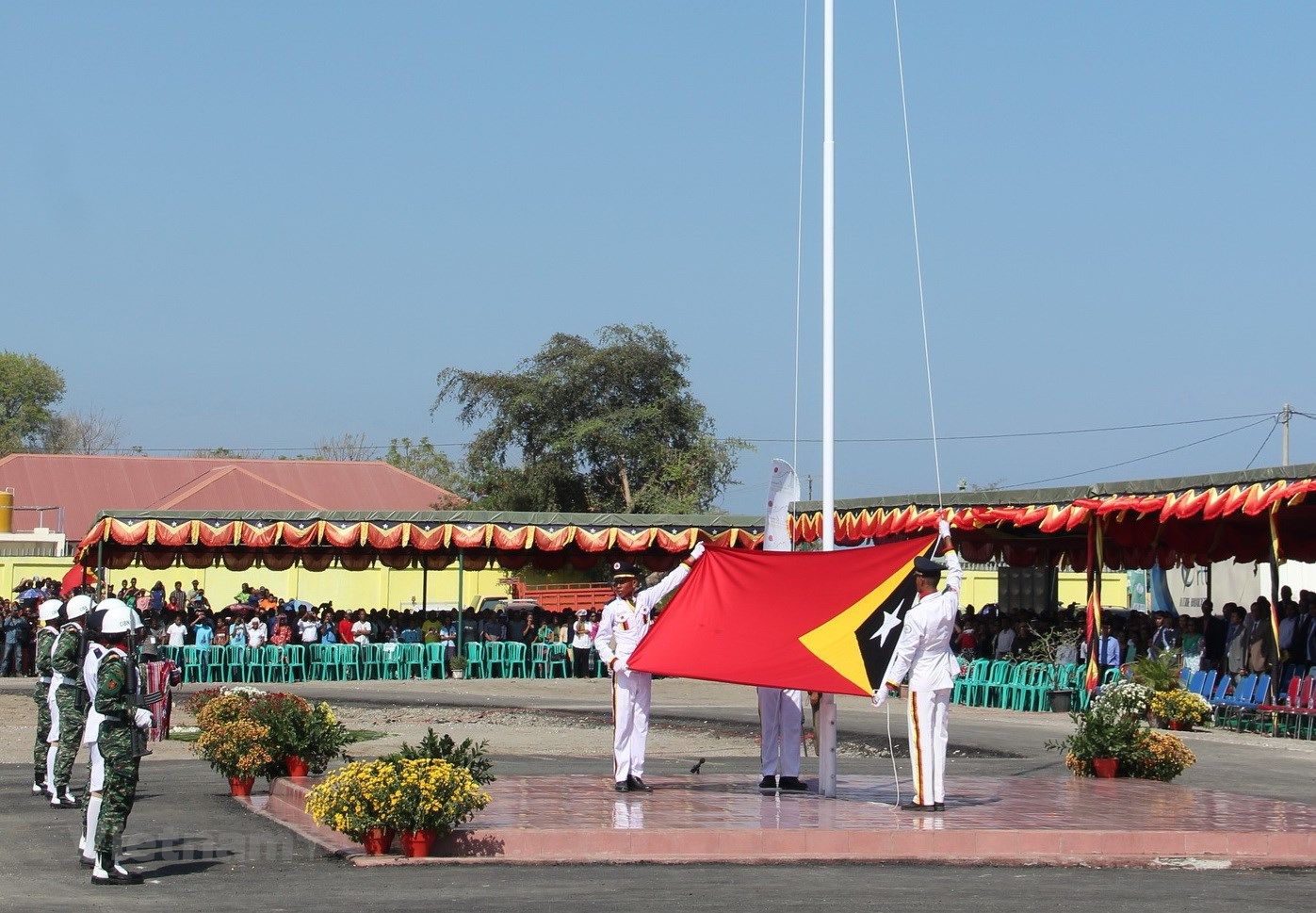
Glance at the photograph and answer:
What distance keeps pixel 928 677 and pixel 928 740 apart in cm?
46

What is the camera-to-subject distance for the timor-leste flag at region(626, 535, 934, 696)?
528 inches

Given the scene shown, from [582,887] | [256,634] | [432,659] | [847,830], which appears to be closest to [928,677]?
[847,830]

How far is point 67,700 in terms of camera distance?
14.1m

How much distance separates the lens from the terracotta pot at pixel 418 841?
1117 cm

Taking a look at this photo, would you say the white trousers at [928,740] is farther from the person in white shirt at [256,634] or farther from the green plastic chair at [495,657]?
the green plastic chair at [495,657]

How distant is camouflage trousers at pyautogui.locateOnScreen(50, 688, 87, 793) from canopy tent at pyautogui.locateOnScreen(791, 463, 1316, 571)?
355 inches

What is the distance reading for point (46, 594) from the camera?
38.6 meters

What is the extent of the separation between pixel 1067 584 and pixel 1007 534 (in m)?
18.9

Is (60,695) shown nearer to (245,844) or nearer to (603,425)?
(245,844)

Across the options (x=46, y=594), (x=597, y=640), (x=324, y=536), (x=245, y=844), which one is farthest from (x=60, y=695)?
(x=46, y=594)

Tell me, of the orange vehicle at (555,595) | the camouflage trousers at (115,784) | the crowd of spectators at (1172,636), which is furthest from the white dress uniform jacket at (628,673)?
the orange vehicle at (555,595)

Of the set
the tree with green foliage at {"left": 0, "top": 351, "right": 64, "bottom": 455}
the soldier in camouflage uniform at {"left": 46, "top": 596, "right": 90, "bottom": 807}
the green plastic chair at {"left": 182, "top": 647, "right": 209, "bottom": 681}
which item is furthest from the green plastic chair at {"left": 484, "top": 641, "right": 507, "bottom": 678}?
the tree with green foliage at {"left": 0, "top": 351, "right": 64, "bottom": 455}

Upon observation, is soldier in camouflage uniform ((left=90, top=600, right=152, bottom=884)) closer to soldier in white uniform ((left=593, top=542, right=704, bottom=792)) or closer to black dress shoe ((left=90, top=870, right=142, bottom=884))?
black dress shoe ((left=90, top=870, right=142, bottom=884))

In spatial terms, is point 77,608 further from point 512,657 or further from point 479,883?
point 512,657
